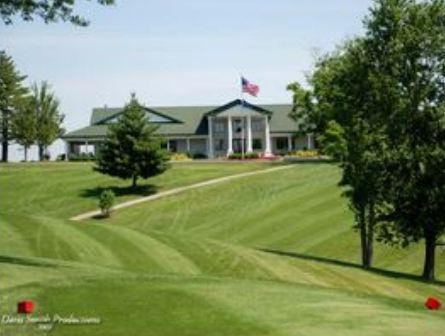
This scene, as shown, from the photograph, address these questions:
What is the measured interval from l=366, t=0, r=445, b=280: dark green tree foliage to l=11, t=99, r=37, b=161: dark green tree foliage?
7279cm

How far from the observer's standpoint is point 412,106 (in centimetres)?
3288

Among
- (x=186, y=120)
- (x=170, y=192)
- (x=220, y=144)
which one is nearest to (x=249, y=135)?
(x=220, y=144)

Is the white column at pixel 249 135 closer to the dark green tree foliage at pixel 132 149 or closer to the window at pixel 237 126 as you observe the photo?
the window at pixel 237 126

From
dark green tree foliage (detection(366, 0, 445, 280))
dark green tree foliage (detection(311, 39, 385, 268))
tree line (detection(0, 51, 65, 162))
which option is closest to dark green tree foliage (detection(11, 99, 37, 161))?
tree line (detection(0, 51, 65, 162))

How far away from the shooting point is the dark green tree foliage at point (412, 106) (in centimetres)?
3231

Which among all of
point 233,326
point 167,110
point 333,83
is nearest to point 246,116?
point 167,110

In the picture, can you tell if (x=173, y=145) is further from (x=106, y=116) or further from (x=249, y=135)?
(x=106, y=116)

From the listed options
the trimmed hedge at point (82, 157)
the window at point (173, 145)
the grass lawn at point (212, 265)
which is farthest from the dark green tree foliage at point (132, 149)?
the window at point (173, 145)

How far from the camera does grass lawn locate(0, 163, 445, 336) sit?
1353 cm

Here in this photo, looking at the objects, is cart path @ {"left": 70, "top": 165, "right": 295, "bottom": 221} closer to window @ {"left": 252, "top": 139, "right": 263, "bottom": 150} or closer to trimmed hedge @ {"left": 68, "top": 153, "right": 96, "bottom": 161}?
window @ {"left": 252, "top": 139, "right": 263, "bottom": 150}

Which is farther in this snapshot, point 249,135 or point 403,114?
point 249,135

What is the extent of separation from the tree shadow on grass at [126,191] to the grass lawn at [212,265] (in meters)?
0.22

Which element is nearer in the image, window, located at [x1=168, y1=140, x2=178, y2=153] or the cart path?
the cart path

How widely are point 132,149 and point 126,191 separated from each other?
3960 mm
